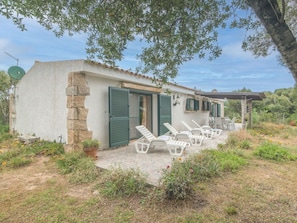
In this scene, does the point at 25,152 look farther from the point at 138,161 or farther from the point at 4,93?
the point at 4,93

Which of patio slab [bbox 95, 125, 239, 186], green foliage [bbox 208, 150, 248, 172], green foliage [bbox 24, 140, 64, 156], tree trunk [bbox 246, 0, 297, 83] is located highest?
tree trunk [bbox 246, 0, 297, 83]

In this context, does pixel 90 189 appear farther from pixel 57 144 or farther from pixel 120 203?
pixel 57 144

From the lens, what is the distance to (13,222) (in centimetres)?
289

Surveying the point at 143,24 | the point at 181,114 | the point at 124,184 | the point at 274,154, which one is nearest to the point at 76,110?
the point at 124,184

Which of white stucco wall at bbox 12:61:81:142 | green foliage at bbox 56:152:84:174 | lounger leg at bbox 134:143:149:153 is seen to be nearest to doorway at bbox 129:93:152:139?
lounger leg at bbox 134:143:149:153

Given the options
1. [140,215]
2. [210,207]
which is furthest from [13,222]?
[210,207]

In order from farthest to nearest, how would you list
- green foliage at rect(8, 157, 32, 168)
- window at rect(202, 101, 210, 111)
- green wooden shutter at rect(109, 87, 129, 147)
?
window at rect(202, 101, 210, 111)
green wooden shutter at rect(109, 87, 129, 147)
green foliage at rect(8, 157, 32, 168)

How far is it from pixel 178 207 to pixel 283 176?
10.1ft

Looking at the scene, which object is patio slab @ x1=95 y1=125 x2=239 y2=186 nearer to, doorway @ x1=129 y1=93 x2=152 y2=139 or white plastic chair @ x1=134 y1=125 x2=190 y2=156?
white plastic chair @ x1=134 y1=125 x2=190 y2=156

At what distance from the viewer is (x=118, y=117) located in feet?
24.1

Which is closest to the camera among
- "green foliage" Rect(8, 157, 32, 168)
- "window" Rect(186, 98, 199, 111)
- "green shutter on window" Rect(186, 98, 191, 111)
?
"green foliage" Rect(8, 157, 32, 168)

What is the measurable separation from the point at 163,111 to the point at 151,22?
752 cm

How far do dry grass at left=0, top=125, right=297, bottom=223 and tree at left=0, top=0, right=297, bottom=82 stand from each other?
2384 mm

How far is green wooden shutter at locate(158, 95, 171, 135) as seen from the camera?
1021cm
